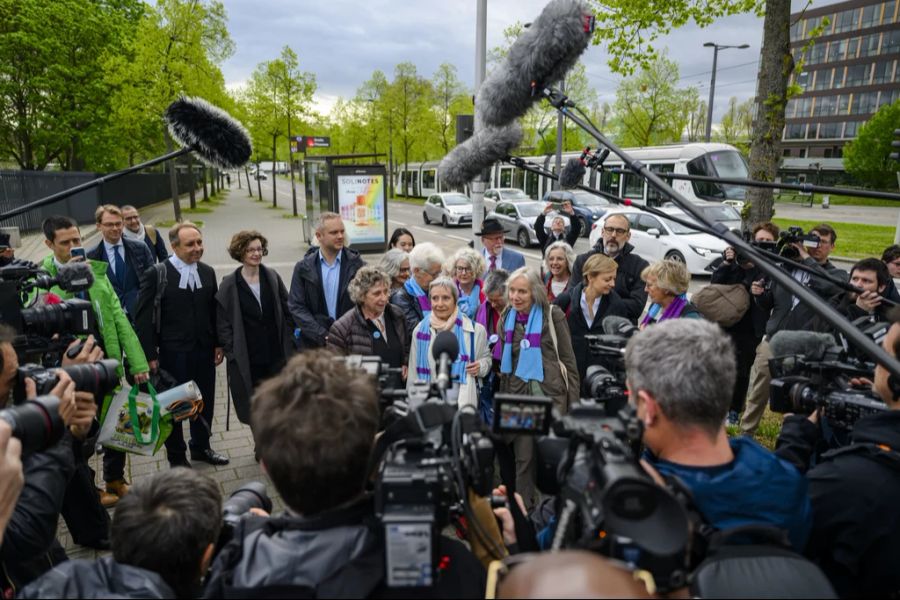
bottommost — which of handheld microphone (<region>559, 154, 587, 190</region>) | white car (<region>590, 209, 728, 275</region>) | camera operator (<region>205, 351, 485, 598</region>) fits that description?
white car (<region>590, 209, 728, 275</region>)

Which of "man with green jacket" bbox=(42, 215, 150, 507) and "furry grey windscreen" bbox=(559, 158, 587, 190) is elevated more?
"furry grey windscreen" bbox=(559, 158, 587, 190)

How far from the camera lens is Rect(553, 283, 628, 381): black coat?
4.68 meters

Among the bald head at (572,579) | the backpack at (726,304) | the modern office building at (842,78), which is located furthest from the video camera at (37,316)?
the modern office building at (842,78)

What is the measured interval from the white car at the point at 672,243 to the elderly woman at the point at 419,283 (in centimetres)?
969

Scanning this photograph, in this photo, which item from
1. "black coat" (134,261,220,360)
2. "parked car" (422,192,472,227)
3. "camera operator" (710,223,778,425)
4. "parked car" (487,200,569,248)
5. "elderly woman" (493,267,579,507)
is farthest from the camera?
"parked car" (422,192,472,227)

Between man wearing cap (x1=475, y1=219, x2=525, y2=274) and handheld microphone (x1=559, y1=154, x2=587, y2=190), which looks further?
man wearing cap (x1=475, y1=219, x2=525, y2=274)

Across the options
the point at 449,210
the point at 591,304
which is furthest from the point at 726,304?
the point at 449,210

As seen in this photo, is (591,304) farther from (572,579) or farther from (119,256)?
(119,256)

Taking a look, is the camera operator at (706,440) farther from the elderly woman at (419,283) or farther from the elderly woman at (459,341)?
the elderly woman at (419,283)

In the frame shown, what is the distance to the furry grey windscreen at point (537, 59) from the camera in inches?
96.3

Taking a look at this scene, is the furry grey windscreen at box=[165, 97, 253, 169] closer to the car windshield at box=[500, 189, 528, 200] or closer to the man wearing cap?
the man wearing cap

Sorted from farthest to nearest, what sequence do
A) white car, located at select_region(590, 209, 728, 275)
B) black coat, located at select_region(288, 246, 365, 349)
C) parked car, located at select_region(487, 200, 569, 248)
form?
parked car, located at select_region(487, 200, 569, 248)
white car, located at select_region(590, 209, 728, 275)
black coat, located at select_region(288, 246, 365, 349)

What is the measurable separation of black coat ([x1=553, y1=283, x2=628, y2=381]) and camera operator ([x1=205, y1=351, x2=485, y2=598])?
3389 millimetres

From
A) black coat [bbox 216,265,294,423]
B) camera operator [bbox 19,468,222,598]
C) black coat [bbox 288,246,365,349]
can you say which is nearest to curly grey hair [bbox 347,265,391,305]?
black coat [bbox 288,246,365,349]
